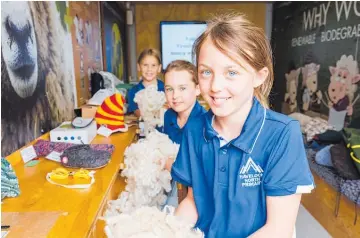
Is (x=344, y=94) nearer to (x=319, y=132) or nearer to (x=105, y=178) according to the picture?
(x=319, y=132)

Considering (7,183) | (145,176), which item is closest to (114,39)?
(145,176)

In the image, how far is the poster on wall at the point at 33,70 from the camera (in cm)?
146

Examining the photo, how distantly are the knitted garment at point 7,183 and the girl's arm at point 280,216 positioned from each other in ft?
2.73

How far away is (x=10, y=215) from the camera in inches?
38.5

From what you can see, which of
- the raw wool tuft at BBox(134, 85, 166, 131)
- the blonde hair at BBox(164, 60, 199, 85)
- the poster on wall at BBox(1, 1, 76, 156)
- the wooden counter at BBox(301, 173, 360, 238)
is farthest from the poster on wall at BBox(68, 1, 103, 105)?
the wooden counter at BBox(301, 173, 360, 238)

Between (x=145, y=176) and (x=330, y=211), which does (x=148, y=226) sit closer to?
(x=145, y=176)

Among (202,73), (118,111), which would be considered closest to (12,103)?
(118,111)

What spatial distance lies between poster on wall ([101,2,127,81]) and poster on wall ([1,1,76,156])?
4.60 ft

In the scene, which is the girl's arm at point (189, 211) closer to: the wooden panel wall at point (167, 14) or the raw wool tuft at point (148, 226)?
the raw wool tuft at point (148, 226)

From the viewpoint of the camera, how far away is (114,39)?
4.15 meters

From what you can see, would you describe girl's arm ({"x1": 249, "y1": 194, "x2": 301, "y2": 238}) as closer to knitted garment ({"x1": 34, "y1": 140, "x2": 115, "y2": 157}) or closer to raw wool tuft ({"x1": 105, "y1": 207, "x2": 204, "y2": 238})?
raw wool tuft ({"x1": 105, "y1": 207, "x2": 204, "y2": 238})

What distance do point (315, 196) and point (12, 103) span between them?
235 centimetres

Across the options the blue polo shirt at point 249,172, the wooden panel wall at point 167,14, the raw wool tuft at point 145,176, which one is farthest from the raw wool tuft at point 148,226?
the wooden panel wall at point 167,14

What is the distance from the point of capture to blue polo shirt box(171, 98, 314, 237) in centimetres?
80
